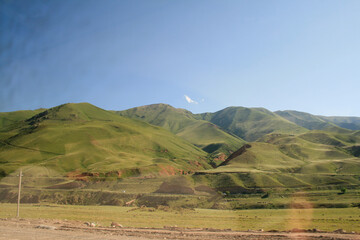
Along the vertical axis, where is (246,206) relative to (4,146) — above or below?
below

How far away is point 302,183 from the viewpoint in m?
93.4

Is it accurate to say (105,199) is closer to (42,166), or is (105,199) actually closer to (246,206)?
(246,206)

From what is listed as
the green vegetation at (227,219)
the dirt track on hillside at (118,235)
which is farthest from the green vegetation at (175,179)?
the dirt track on hillside at (118,235)

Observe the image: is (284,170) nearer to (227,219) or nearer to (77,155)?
(227,219)

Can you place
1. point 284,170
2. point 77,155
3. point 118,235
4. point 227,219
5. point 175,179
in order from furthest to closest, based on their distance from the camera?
point 77,155 < point 284,170 < point 175,179 < point 227,219 < point 118,235

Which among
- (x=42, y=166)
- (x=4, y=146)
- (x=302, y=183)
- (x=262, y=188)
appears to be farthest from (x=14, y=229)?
(x=4, y=146)

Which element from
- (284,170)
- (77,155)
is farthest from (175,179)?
(77,155)

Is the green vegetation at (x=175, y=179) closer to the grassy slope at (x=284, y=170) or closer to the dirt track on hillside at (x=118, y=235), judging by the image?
the grassy slope at (x=284, y=170)

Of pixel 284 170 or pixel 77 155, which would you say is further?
pixel 77 155

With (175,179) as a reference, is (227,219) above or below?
below

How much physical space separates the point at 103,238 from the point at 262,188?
7202 centimetres

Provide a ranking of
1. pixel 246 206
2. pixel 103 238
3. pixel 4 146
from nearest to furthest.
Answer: pixel 103 238 → pixel 246 206 → pixel 4 146

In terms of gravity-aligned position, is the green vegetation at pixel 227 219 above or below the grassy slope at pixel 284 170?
below

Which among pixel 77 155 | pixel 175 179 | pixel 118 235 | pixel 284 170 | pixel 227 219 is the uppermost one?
pixel 77 155
